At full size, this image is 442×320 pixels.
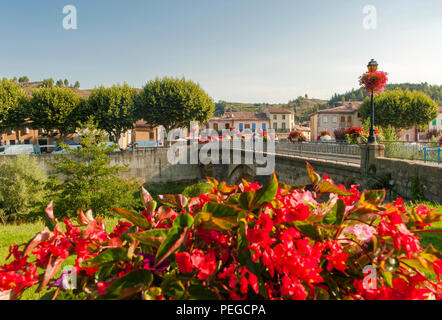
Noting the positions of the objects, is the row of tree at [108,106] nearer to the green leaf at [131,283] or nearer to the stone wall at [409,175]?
the stone wall at [409,175]

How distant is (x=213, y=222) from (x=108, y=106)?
4299 centimetres

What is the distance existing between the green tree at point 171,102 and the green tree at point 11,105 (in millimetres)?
14854

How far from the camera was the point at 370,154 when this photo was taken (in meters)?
9.16

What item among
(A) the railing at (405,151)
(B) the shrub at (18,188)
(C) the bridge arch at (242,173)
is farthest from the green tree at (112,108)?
(A) the railing at (405,151)

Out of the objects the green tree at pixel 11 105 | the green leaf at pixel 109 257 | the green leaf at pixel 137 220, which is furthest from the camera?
the green tree at pixel 11 105

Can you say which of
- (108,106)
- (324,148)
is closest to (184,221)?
(324,148)

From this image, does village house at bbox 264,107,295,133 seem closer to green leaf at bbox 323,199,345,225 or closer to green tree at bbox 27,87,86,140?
green tree at bbox 27,87,86,140

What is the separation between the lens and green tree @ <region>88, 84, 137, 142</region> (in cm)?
4006

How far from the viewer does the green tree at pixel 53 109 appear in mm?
37125

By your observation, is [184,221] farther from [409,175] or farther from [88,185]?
[88,185]

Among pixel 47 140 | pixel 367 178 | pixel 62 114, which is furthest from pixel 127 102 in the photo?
pixel 367 178

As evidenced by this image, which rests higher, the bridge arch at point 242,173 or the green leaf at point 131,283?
the green leaf at point 131,283
